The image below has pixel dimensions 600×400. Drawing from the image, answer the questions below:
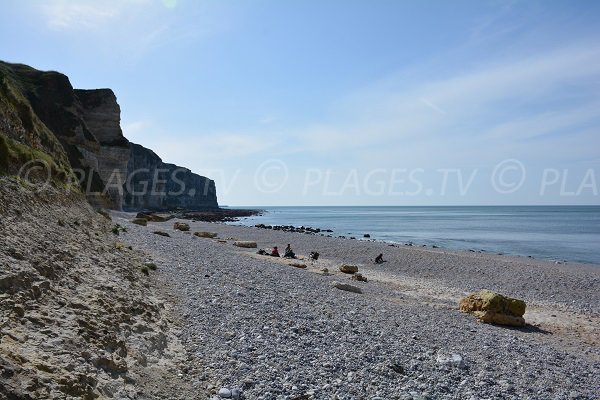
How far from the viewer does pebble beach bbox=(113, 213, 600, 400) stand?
9328 mm

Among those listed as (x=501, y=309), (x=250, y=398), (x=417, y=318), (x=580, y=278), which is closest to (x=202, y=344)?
(x=250, y=398)

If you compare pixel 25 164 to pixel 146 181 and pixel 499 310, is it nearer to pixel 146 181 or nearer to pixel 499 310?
pixel 499 310

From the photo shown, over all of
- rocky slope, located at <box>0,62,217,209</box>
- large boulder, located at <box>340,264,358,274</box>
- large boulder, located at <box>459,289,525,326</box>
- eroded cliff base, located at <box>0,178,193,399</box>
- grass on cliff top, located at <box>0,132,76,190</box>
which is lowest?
large boulder, located at <box>340,264,358,274</box>

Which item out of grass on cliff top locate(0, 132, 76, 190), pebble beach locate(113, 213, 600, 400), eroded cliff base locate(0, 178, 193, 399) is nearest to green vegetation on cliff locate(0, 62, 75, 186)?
grass on cliff top locate(0, 132, 76, 190)

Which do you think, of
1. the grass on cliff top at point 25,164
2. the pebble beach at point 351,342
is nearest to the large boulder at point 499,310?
the pebble beach at point 351,342

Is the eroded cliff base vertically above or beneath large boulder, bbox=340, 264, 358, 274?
above

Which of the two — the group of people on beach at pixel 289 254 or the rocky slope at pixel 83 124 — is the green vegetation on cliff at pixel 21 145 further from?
the group of people on beach at pixel 289 254

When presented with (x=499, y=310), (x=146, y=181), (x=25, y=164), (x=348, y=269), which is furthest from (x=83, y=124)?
(x=146, y=181)

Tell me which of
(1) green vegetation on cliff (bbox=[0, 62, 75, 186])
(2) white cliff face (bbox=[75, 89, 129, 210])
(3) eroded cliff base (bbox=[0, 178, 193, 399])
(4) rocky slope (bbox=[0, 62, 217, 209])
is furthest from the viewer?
(2) white cliff face (bbox=[75, 89, 129, 210])

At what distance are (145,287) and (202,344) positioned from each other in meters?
4.49

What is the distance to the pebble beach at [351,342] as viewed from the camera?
933cm

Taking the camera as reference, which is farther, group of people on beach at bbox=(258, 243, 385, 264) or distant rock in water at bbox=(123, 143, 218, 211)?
Answer: distant rock in water at bbox=(123, 143, 218, 211)

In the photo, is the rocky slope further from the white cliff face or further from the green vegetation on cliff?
the green vegetation on cliff

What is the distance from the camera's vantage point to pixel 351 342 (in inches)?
467
